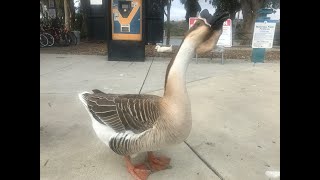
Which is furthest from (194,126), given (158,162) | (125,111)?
(125,111)

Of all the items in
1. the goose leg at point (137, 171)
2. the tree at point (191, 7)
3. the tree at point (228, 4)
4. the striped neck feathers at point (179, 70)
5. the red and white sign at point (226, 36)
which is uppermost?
the tree at point (228, 4)

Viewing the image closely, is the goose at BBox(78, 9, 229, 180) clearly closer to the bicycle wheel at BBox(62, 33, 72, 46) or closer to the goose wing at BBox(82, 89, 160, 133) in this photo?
the goose wing at BBox(82, 89, 160, 133)

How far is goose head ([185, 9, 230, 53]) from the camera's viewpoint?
2.23 meters

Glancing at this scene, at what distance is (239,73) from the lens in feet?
24.7

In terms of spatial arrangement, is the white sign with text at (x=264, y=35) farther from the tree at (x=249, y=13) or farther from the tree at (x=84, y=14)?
the tree at (x=84, y=14)

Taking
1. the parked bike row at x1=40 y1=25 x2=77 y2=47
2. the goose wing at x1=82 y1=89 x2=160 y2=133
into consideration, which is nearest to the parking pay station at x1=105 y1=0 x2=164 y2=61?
the parked bike row at x1=40 y1=25 x2=77 y2=47

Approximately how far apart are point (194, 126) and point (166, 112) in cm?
164

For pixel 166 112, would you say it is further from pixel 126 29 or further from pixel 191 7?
pixel 191 7

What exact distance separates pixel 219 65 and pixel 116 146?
666 cm

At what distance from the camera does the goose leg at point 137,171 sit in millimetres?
2711

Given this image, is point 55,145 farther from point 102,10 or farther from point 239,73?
point 102,10

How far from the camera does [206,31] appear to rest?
2.30m

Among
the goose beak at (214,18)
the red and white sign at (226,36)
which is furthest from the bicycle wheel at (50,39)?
the goose beak at (214,18)

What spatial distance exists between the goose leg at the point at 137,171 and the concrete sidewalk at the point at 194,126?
8 cm
